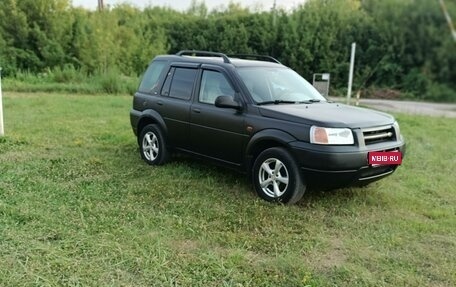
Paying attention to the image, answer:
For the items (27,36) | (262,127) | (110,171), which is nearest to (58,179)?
(110,171)

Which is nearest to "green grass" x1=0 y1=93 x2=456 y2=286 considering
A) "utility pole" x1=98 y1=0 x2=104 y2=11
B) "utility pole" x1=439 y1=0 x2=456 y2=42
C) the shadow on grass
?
the shadow on grass

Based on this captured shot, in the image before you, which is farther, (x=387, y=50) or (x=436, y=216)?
(x=436, y=216)

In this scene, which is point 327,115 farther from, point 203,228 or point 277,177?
point 203,228

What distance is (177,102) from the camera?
5918 millimetres

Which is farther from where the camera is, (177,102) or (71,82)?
(71,82)

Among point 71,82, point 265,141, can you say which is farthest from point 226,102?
point 71,82

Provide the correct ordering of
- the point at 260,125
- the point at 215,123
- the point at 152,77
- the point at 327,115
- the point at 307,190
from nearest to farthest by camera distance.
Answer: the point at 327,115, the point at 260,125, the point at 307,190, the point at 215,123, the point at 152,77

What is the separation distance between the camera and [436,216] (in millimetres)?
4621

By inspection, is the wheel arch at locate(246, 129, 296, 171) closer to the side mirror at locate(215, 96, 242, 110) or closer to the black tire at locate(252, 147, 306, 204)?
the black tire at locate(252, 147, 306, 204)

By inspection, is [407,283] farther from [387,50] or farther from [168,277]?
[387,50]

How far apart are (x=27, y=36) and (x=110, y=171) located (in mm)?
18829

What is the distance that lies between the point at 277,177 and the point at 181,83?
2041mm

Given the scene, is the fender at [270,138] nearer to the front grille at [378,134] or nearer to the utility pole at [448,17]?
the front grille at [378,134]

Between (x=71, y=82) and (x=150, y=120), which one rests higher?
(x=150, y=120)
